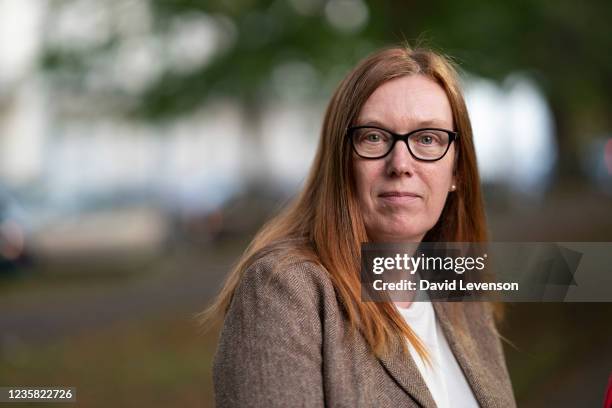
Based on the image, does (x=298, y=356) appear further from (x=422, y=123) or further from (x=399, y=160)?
(x=422, y=123)

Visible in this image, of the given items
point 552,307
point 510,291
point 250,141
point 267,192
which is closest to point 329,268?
point 510,291

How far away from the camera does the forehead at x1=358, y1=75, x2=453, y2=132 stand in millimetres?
2000

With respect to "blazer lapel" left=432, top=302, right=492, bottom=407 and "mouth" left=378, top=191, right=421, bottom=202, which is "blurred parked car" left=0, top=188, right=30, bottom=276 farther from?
"mouth" left=378, top=191, right=421, bottom=202

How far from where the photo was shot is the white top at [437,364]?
2.02 metres

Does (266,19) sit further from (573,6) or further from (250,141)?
(250,141)

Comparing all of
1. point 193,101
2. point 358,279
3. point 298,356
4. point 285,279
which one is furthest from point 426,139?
point 193,101

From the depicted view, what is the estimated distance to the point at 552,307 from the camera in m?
8.18

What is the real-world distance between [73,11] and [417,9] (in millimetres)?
4186

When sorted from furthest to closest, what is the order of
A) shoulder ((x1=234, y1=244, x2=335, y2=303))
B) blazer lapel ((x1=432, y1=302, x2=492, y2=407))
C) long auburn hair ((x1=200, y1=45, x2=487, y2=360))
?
blazer lapel ((x1=432, y1=302, x2=492, y2=407)) < long auburn hair ((x1=200, y1=45, x2=487, y2=360)) < shoulder ((x1=234, y1=244, x2=335, y2=303))

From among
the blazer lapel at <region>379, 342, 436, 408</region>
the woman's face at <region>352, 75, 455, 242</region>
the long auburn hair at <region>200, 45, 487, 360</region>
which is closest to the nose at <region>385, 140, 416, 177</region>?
Result: the woman's face at <region>352, 75, 455, 242</region>

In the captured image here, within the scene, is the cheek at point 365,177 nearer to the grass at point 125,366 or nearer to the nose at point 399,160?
the nose at point 399,160

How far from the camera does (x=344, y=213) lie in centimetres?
203

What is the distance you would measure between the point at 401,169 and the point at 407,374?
523mm

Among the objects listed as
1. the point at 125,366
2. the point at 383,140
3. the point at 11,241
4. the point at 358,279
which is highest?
the point at 11,241
